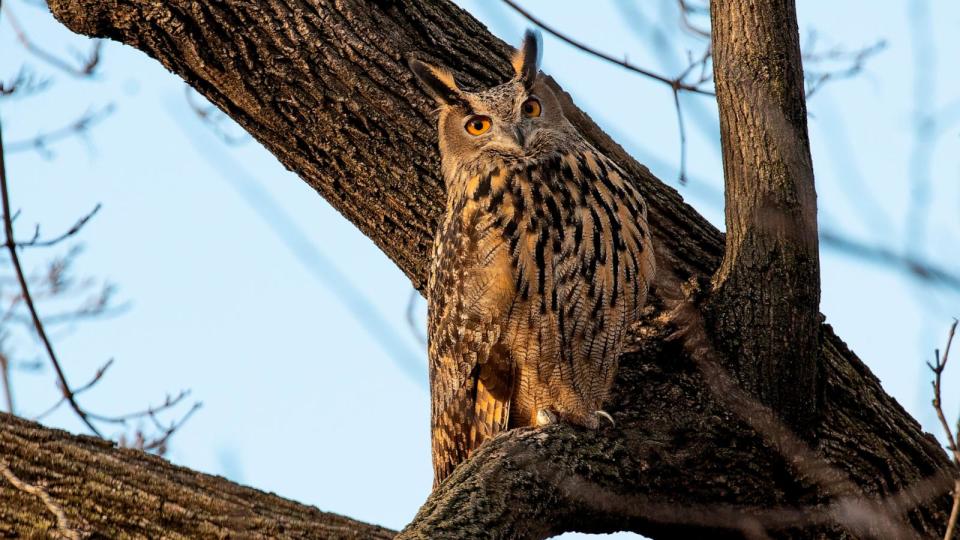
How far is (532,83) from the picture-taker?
392cm

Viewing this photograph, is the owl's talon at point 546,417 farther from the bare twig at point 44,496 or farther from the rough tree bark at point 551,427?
the bare twig at point 44,496

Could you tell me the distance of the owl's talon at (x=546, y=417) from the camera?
3.53 metres

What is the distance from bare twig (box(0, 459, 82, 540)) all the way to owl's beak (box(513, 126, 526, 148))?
178 cm

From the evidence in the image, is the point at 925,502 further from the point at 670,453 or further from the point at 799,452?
the point at 670,453

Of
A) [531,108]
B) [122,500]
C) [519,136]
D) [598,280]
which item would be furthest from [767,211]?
[122,500]

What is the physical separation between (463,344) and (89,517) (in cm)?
124

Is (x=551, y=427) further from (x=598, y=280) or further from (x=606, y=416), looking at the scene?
(x=598, y=280)

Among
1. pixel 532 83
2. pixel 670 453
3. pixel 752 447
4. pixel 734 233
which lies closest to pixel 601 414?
pixel 670 453

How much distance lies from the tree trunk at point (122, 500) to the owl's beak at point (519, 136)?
1.31 meters

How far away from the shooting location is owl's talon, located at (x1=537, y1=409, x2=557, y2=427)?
11.6 feet

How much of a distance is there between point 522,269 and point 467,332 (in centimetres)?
30

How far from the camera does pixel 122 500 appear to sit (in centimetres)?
302

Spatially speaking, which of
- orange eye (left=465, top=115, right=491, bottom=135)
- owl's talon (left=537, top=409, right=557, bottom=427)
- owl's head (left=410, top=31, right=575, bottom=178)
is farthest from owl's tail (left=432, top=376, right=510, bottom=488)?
orange eye (left=465, top=115, right=491, bottom=135)

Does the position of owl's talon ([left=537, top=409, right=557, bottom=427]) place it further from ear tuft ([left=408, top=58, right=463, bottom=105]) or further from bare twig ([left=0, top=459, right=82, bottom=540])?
bare twig ([left=0, top=459, right=82, bottom=540])
